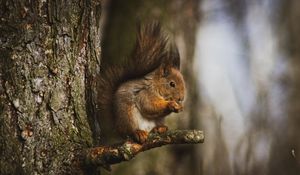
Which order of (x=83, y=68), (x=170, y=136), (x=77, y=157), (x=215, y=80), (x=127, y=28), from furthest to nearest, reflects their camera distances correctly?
(x=215, y=80)
(x=127, y=28)
(x=83, y=68)
(x=77, y=157)
(x=170, y=136)

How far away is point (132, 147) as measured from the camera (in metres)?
1.70

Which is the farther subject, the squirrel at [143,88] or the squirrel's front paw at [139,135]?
the squirrel at [143,88]

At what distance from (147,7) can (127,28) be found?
0.23 metres

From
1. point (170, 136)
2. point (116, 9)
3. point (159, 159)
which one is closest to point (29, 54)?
point (170, 136)

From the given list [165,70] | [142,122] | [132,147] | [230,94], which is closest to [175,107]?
[142,122]

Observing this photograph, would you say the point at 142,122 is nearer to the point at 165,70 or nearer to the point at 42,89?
the point at 165,70

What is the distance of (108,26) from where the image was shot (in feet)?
14.6

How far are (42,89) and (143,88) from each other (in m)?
0.72

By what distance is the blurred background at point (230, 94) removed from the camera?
3188 mm

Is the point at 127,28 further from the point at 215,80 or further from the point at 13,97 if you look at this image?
the point at 13,97

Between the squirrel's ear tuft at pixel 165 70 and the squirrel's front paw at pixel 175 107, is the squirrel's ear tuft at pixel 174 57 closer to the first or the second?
the squirrel's ear tuft at pixel 165 70

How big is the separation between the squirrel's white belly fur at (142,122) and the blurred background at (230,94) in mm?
387

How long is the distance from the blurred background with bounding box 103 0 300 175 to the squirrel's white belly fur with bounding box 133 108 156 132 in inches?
15.2

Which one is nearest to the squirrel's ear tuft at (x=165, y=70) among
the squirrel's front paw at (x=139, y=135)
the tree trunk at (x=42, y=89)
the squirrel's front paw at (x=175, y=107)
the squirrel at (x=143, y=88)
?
the squirrel at (x=143, y=88)
